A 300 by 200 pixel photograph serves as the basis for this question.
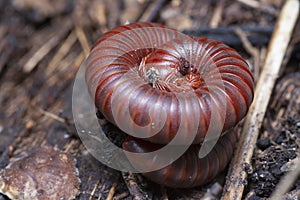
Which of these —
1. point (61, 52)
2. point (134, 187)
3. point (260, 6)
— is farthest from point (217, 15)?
point (134, 187)

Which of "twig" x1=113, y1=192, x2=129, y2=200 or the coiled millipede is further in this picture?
"twig" x1=113, y1=192, x2=129, y2=200

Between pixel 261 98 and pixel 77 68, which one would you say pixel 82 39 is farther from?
pixel 261 98

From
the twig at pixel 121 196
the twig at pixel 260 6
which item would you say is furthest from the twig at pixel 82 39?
the twig at pixel 121 196

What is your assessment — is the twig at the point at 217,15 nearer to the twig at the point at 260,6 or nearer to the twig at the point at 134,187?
the twig at the point at 260,6

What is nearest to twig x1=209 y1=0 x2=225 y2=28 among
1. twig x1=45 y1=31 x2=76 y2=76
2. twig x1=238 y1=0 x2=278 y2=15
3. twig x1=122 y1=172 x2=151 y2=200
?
twig x1=238 y1=0 x2=278 y2=15

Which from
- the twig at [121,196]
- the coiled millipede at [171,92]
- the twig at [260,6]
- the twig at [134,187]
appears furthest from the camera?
the twig at [260,6]

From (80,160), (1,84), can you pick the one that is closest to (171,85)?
(80,160)

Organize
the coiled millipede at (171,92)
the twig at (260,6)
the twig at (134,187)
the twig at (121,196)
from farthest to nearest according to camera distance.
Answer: the twig at (260,6)
the twig at (121,196)
the twig at (134,187)
the coiled millipede at (171,92)

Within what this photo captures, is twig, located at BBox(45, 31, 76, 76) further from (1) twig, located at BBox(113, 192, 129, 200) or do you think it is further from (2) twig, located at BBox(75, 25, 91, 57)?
(1) twig, located at BBox(113, 192, 129, 200)
